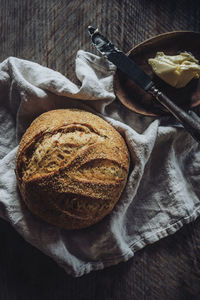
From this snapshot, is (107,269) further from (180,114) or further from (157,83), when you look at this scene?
(157,83)

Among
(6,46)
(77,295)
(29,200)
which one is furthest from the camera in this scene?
(6,46)

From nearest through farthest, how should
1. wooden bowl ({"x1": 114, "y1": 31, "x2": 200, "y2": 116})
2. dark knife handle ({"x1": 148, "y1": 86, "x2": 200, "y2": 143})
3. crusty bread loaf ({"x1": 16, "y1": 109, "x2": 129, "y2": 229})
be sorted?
crusty bread loaf ({"x1": 16, "y1": 109, "x2": 129, "y2": 229}), dark knife handle ({"x1": 148, "y1": 86, "x2": 200, "y2": 143}), wooden bowl ({"x1": 114, "y1": 31, "x2": 200, "y2": 116})

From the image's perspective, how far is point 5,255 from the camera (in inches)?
51.6

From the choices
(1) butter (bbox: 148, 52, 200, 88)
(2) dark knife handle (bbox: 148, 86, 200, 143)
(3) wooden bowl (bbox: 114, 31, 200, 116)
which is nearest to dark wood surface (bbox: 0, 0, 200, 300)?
(3) wooden bowl (bbox: 114, 31, 200, 116)

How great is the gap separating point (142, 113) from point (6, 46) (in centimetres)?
75

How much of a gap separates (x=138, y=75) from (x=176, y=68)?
156 millimetres

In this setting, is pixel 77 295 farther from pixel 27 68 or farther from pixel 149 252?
pixel 27 68

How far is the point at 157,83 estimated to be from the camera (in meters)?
1.26

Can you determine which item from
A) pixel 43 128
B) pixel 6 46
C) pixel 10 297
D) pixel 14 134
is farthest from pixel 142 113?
pixel 10 297

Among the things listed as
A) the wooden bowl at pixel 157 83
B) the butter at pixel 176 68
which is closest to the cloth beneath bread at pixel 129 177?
the wooden bowl at pixel 157 83

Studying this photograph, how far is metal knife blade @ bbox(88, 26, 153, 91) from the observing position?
1215mm

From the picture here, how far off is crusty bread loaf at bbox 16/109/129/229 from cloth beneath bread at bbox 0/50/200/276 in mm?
103

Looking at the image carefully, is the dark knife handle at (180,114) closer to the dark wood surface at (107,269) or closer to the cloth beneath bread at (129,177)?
the cloth beneath bread at (129,177)

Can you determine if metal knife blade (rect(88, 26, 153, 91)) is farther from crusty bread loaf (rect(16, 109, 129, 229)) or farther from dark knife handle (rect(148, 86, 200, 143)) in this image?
crusty bread loaf (rect(16, 109, 129, 229))
